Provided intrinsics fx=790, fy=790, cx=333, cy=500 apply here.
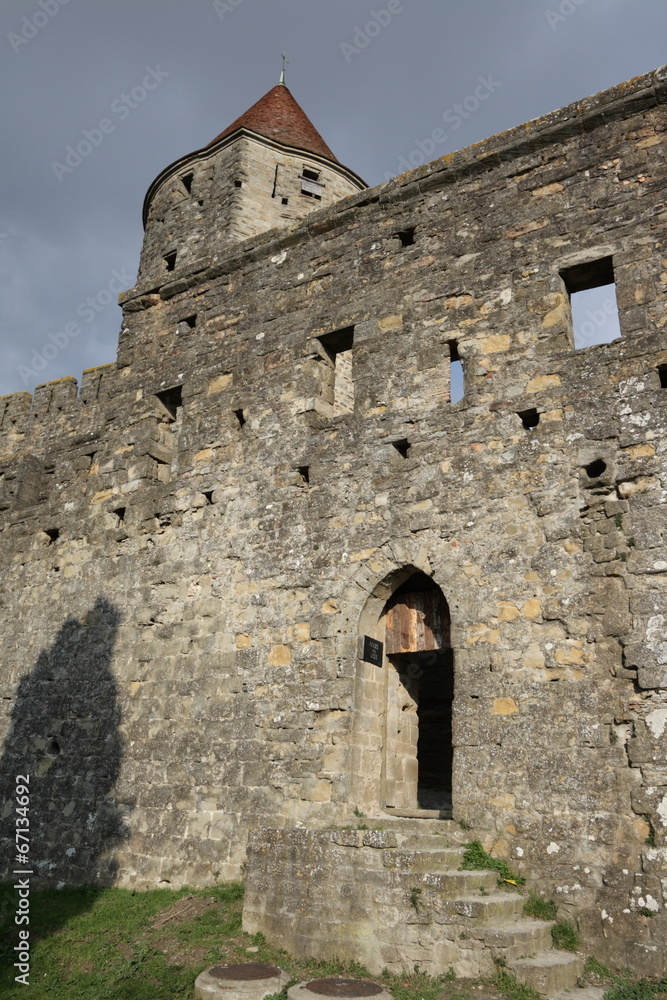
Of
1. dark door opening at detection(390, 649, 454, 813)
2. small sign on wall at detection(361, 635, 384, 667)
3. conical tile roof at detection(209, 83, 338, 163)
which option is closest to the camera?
small sign on wall at detection(361, 635, 384, 667)

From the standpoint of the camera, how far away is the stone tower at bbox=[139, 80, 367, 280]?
37.7ft

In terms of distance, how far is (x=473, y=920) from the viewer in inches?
195

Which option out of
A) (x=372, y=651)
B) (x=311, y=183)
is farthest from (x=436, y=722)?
(x=311, y=183)

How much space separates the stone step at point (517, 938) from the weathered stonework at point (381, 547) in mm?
371

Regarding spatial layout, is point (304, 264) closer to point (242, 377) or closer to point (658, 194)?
point (242, 377)

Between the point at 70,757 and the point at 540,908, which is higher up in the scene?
the point at 70,757

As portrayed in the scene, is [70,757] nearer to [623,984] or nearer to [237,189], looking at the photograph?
[623,984]

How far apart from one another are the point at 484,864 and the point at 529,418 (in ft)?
11.8

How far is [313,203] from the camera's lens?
501 inches

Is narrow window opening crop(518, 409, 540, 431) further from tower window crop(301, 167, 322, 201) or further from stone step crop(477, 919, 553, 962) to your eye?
tower window crop(301, 167, 322, 201)

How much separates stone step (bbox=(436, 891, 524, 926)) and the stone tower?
8710mm

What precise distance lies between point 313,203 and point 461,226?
17.6 feet

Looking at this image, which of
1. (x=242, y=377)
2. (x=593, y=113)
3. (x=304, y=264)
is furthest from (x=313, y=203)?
(x=593, y=113)

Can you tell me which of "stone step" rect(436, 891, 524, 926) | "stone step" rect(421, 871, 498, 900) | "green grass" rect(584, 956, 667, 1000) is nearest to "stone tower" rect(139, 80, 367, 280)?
"stone step" rect(421, 871, 498, 900)
